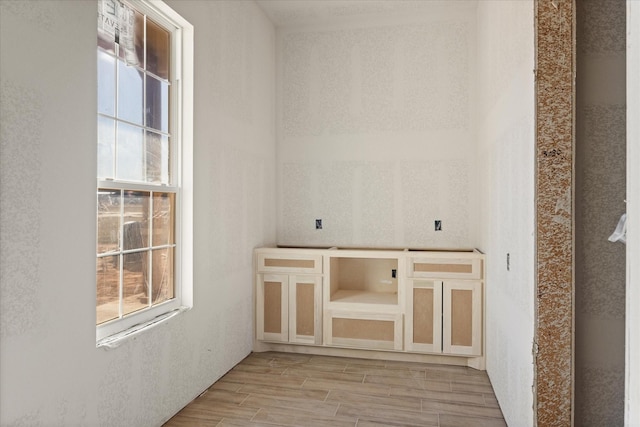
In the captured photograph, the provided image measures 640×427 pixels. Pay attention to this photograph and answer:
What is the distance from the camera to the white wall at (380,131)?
4070mm

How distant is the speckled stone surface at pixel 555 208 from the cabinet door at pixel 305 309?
215 cm

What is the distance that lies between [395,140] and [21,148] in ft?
10.4

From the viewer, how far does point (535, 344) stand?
1.90 meters

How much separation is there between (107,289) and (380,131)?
2860 millimetres

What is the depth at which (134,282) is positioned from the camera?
2438mm

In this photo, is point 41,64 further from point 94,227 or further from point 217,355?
point 217,355

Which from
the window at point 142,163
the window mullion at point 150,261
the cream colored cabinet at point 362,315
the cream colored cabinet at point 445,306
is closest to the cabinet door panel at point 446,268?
the cream colored cabinet at point 445,306

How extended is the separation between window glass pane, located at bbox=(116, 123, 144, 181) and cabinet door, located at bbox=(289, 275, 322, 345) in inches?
70.1

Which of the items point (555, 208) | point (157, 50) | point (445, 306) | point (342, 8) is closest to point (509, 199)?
point (555, 208)

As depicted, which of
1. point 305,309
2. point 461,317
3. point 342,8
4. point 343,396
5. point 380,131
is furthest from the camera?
point 380,131

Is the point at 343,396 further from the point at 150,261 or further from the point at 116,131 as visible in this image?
the point at 116,131

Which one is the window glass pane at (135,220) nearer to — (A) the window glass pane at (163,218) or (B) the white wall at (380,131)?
(A) the window glass pane at (163,218)

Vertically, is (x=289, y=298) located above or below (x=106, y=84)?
below

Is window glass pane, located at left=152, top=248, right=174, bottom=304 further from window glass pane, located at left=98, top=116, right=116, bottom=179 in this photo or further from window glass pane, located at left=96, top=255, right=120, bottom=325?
window glass pane, located at left=98, top=116, right=116, bottom=179
